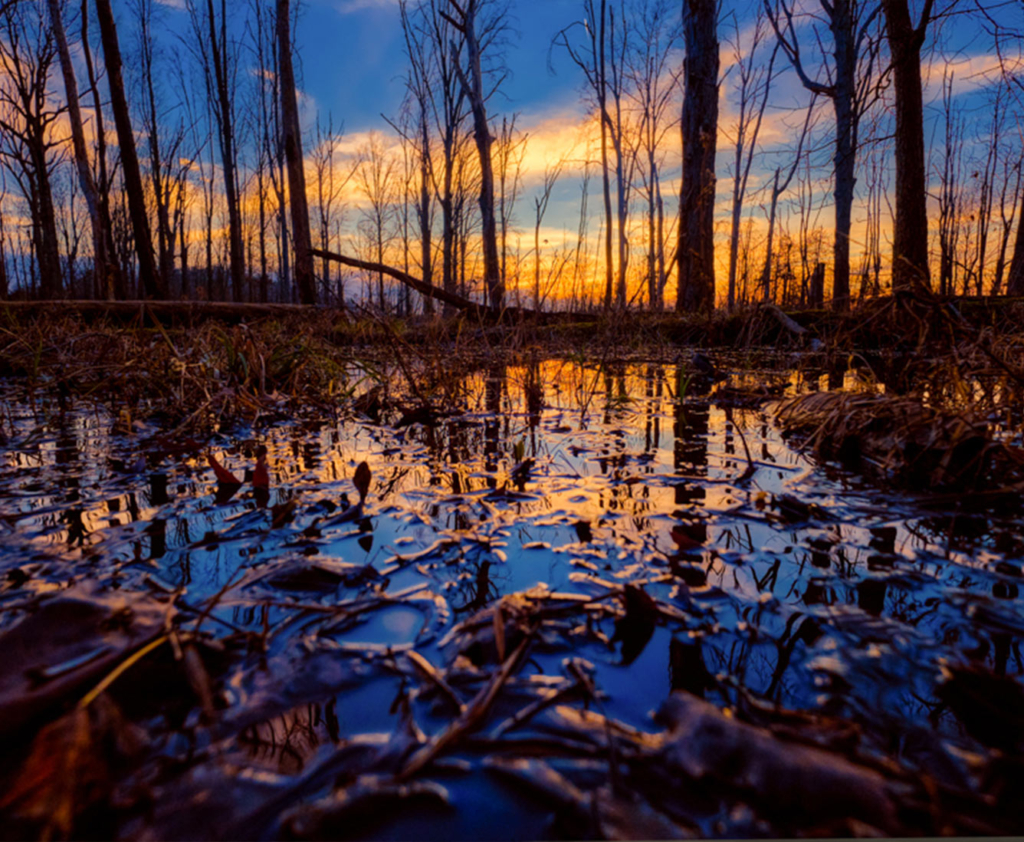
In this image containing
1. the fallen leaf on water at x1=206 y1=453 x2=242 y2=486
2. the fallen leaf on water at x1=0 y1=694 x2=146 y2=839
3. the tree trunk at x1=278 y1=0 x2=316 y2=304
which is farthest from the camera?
the tree trunk at x1=278 y1=0 x2=316 y2=304

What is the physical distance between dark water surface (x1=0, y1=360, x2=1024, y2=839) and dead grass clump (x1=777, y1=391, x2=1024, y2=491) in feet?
0.57

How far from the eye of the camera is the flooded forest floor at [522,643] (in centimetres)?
49

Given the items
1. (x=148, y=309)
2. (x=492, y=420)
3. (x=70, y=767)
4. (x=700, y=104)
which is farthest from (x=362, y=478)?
(x=700, y=104)

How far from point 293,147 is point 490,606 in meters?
10.8

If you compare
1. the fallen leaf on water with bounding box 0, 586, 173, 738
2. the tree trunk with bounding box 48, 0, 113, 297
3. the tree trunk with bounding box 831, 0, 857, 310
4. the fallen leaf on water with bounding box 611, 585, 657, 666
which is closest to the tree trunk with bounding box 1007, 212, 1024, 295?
the tree trunk with bounding box 831, 0, 857, 310

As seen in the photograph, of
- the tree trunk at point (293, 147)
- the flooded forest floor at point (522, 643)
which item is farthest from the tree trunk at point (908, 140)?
the tree trunk at point (293, 147)

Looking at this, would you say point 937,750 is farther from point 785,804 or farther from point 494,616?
point 494,616

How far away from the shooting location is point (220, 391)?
99.5 inches

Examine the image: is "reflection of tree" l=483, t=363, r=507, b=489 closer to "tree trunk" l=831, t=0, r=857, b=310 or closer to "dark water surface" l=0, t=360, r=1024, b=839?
"dark water surface" l=0, t=360, r=1024, b=839

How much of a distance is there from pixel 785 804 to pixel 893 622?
45 cm

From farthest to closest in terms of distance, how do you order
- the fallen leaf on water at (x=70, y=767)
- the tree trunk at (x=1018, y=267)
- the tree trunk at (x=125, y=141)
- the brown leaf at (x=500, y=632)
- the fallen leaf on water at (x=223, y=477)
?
the tree trunk at (x=1018, y=267) → the tree trunk at (x=125, y=141) → the fallen leaf on water at (x=223, y=477) → the brown leaf at (x=500, y=632) → the fallen leaf on water at (x=70, y=767)

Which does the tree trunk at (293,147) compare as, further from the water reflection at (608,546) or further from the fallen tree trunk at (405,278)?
the water reflection at (608,546)

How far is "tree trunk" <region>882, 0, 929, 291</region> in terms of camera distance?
4.98m

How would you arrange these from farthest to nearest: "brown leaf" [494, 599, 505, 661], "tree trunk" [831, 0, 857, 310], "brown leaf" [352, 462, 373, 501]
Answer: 1. "tree trunk" [831, 0, 857, 310]
2. "brown leaf" [352, 462, 373, 501]
3. "brown leaf" [494, 599, 505, 661]
